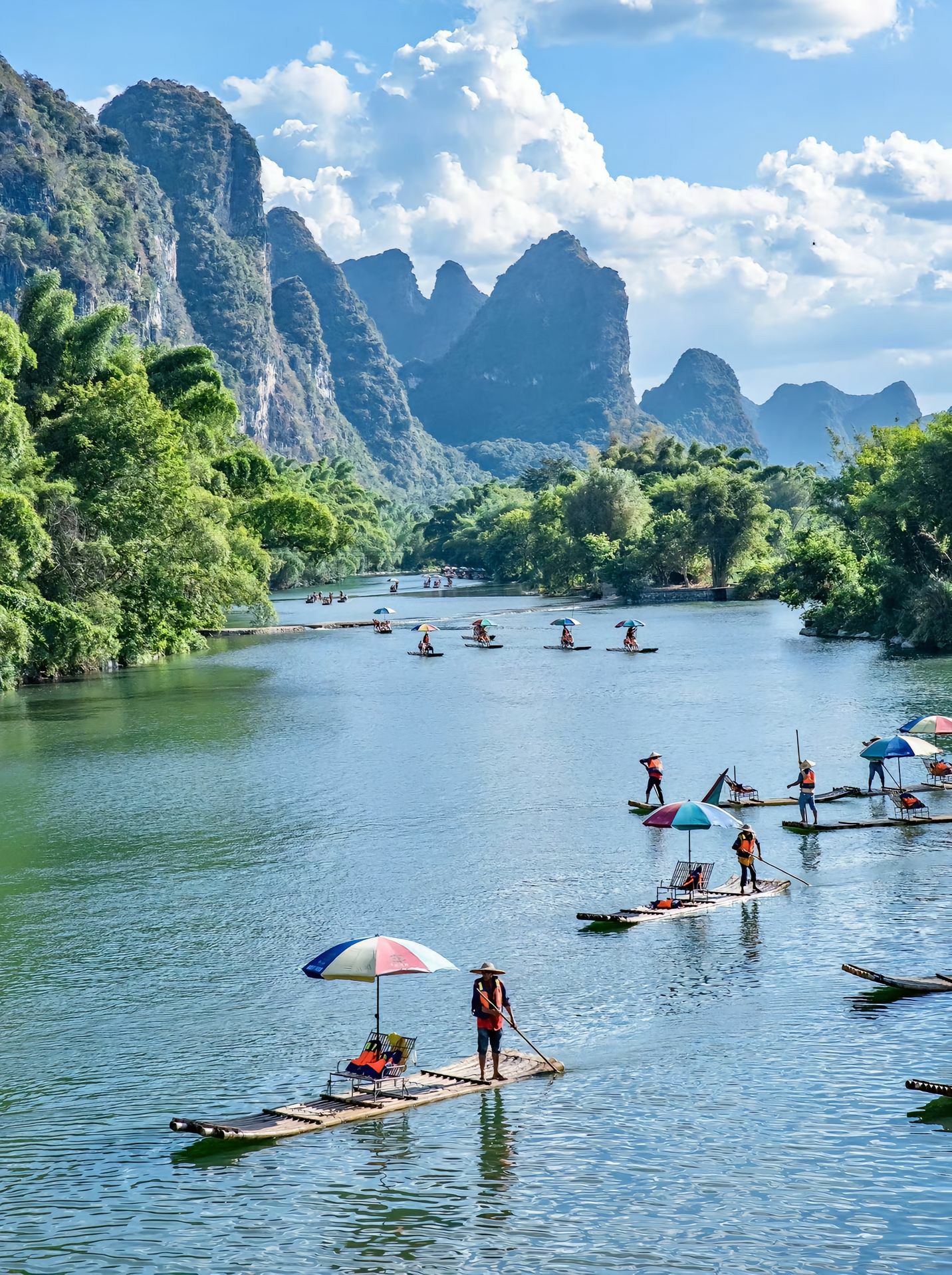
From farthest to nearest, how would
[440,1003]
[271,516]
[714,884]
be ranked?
[271,516] → [714,884] → [440,1003]

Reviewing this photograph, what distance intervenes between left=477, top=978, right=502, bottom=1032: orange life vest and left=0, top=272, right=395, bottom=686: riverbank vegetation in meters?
46.0

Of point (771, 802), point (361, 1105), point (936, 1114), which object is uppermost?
point (771, 802)

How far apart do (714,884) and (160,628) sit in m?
55.1

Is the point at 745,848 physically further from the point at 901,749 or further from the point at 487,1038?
the point at 487,1038

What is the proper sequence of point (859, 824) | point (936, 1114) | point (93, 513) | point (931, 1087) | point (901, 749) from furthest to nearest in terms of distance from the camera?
point (93, 513)
point (901, 749)
point (859, 824)
point (936, 1114)
point (931, 1087)

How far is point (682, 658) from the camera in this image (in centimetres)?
7944

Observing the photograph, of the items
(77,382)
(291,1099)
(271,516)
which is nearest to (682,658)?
(77,382)

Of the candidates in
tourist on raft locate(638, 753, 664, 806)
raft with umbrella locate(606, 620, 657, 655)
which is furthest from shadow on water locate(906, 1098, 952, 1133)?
raft with umbrella locate(606, 620, 657, 655)

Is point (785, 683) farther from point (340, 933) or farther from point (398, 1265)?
point (398, 1265)

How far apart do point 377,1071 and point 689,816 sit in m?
12.1

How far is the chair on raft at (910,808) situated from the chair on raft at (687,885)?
859cm

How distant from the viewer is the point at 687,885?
95.7ft

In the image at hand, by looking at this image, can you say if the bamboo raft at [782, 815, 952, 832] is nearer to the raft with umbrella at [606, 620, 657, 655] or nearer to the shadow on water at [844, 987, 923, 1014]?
the shadow on water at [844, 987, 923, 1014]

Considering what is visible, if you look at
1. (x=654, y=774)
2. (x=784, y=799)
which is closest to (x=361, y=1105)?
(x=654, y=774)
